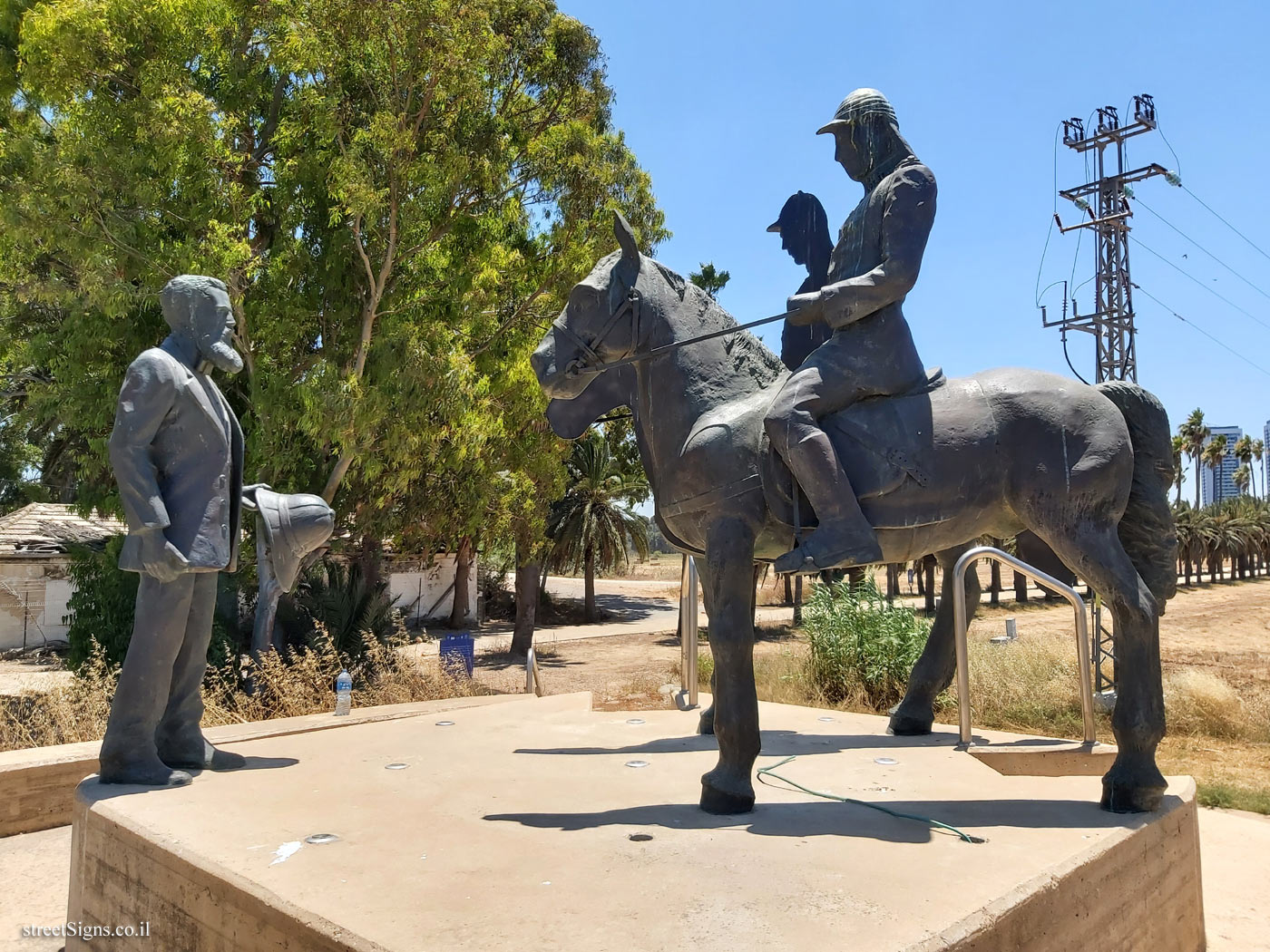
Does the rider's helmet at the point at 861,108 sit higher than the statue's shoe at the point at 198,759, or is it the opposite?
the rider's helmet at the point at 861,108

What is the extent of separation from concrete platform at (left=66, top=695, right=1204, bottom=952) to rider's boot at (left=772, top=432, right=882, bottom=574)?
115 centimetres

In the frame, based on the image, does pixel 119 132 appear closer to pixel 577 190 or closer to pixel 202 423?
pixel 577 190

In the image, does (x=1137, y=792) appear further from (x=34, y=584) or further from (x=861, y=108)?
(x=34, y=584)

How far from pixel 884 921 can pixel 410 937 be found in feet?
4.58

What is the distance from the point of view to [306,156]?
12250 mm

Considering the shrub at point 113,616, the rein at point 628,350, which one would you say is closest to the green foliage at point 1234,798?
the rein at point 628,350

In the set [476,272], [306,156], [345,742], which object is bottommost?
[345,742]

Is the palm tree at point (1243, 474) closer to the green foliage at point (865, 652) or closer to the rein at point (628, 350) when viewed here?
the green foliage at point (865, 652)

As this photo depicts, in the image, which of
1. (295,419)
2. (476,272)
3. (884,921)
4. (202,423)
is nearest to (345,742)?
(202,423)

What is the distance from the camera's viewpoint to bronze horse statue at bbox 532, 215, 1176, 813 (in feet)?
12.9

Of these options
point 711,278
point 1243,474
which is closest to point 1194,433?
point 1243,474

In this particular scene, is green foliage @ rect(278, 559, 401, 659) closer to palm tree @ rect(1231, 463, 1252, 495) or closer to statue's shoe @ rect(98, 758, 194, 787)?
statue's shoe @ rect(98, 758, 194, 787)

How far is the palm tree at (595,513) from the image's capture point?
28.9 meters

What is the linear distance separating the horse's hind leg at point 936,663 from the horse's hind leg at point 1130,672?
1.50 meters
